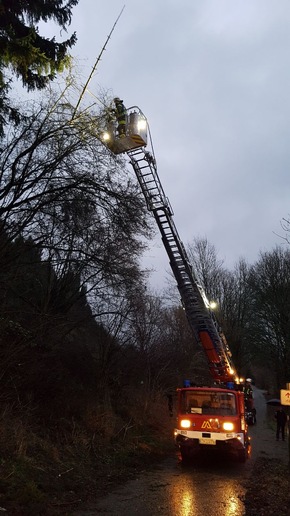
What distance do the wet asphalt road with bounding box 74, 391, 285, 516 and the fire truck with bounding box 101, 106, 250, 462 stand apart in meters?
0.60

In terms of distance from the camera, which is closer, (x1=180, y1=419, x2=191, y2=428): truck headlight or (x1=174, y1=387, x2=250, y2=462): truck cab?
(x1=174, y1=387, x2=250, y2=462): truck cab

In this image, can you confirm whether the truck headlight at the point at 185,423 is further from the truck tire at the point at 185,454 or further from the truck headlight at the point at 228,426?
the truck headlight at the point at 228,426

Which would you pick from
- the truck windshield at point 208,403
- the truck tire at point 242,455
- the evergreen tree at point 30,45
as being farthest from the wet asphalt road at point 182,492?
the evergreen tree at point 30,45

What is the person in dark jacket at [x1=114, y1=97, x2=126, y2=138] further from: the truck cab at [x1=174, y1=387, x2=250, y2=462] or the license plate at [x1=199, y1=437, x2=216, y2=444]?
the license plate at [x1=199, y1=437, x2=216, y2=444]

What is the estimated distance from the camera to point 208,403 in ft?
43.4

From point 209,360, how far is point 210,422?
534cm

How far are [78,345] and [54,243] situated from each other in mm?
8339

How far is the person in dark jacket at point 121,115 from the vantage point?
10864 millimetres

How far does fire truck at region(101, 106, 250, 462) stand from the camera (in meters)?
11.9

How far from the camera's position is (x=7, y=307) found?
11305 mm

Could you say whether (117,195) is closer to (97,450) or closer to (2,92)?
(2,92)

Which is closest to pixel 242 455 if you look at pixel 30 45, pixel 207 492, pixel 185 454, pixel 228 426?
pixel 228 426

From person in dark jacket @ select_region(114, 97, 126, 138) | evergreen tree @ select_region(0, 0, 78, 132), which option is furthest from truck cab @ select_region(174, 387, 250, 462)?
evergreen tree @ select_region(0, 0, 78, 132)

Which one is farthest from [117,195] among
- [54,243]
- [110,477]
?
[110,477]
